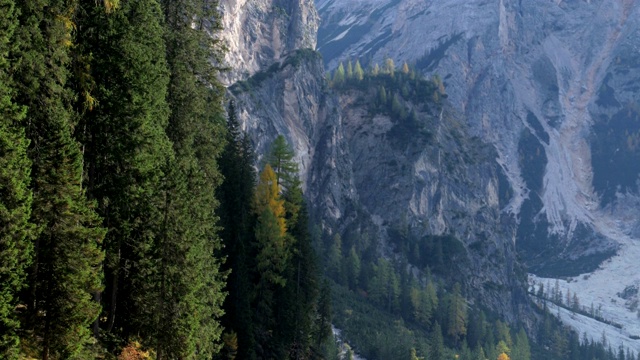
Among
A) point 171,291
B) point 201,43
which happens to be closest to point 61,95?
point 171,291

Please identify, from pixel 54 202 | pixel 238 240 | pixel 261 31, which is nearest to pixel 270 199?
pixel 238 240

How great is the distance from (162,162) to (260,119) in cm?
13301

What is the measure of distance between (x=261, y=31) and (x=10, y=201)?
16114 cm

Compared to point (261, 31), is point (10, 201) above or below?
below

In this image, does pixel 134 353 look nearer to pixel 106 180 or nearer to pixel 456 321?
pixel 106 180

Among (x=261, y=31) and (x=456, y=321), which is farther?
(x=261, y=31)

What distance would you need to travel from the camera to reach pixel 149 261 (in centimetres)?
2569

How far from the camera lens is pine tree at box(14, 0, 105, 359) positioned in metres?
20.3

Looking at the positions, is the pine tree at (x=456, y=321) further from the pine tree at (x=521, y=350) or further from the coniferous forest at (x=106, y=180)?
the coniferous forest at (x=106, y=180)

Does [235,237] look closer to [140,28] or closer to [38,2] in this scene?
[140,28]

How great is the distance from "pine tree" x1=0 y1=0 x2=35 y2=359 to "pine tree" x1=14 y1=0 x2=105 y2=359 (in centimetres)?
119

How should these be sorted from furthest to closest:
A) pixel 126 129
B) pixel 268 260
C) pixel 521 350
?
pixel 521 350 < pixel 268 260 < pixel 126 129

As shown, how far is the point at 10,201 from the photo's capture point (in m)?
18.2

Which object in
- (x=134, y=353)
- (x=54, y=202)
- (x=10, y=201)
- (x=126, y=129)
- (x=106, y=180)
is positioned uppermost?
(x=126, y=129)
